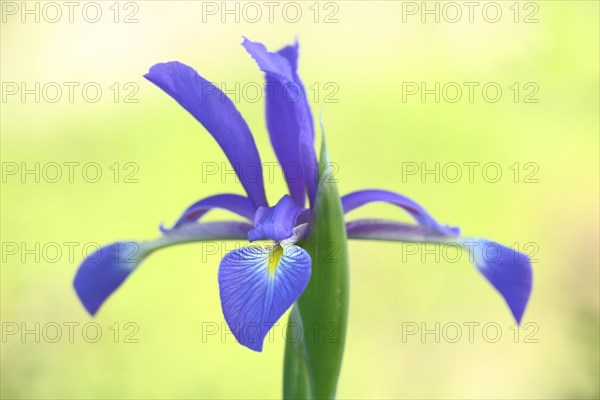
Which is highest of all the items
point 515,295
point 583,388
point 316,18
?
point 316,18

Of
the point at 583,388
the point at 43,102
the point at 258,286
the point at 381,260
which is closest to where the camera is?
the point at 258,286

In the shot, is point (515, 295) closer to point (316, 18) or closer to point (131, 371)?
point (131, 371)

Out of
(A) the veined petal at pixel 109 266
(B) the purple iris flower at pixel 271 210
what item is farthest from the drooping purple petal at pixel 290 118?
(A) the veined petal at pixel 109 266

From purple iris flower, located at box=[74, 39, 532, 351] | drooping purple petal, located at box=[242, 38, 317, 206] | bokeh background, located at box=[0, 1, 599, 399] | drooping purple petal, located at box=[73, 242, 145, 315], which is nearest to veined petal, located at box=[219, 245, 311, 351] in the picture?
purple iris flower, located at box=[74, 39, 532, 351]

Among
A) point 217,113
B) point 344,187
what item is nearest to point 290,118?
point 217,113

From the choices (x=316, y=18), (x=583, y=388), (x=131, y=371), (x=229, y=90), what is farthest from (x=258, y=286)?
(x=316, y=18)

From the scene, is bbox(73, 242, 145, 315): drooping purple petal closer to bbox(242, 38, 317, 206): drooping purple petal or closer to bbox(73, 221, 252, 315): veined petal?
bbox(73, 221, 252, 315): veined petal
